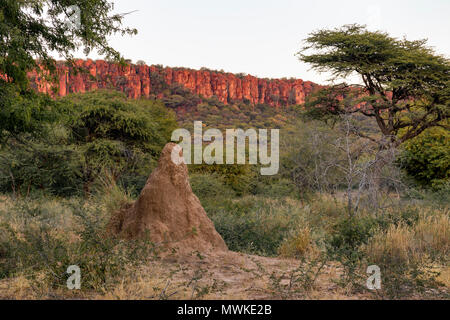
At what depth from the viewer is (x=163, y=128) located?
20.2 m

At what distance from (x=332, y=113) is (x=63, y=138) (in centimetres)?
1216

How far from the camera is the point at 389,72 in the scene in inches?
711

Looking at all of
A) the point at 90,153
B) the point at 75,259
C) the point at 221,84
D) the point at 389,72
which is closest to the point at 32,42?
the point at 75,259

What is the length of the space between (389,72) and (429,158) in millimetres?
4312

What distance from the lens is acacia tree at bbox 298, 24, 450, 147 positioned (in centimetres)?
1731

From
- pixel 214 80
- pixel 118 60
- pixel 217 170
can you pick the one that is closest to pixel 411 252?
pixel 118 60

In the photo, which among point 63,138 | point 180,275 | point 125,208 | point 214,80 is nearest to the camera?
point 180,275

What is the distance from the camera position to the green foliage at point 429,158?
18.1 m

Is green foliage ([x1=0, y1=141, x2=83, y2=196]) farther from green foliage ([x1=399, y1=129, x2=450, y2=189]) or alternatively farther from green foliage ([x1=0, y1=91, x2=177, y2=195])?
green foliage ([x1=399, y1=129, x2=450, y2=189])

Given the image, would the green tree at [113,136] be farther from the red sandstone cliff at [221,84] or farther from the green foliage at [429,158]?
the red sandstone cliff at [221,84]

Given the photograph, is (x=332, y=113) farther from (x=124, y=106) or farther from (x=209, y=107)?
(x=209, y=107)

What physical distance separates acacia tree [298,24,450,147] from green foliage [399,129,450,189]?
88 centimetres

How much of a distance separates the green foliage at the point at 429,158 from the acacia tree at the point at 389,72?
0.88m

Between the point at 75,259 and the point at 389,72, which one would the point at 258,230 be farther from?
the point at 389,72
